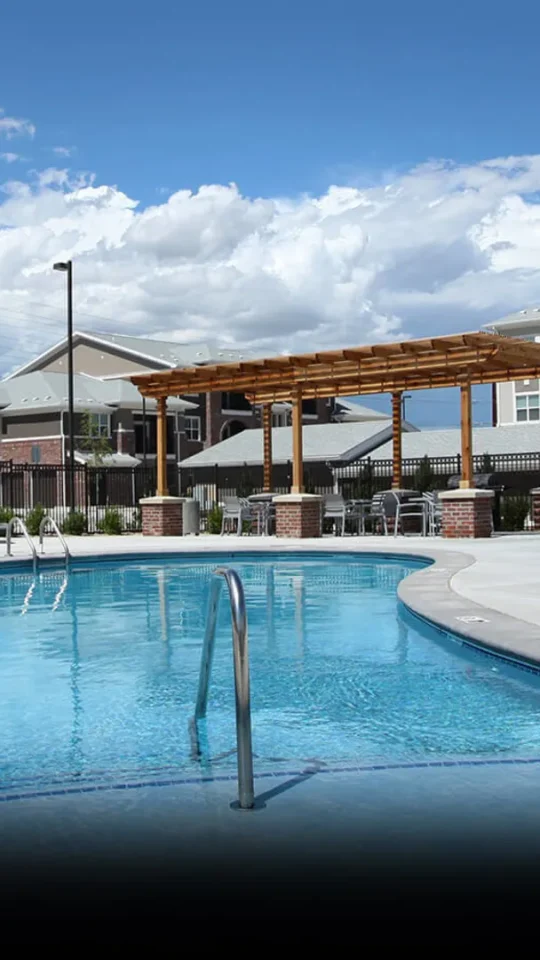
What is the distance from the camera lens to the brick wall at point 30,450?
51688mm

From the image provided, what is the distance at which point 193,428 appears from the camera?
59500 mm

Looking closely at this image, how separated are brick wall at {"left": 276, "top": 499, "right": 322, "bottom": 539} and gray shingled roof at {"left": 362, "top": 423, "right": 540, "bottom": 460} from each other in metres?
13.4

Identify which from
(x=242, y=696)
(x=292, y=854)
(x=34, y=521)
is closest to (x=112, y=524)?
(x=34, y=521)

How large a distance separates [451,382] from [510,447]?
1247cm

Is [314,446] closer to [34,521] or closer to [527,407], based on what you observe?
[527,407]

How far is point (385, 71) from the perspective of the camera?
17.4 m

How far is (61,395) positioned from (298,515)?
3260 centimetres

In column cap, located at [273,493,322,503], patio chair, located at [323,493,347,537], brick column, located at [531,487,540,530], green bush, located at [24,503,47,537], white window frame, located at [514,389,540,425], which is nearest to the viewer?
column cap, located at [273,493,322,503]

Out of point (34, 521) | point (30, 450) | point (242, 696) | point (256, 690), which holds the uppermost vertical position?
point (30, 450)

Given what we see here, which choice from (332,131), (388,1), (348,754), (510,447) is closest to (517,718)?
(348,754)

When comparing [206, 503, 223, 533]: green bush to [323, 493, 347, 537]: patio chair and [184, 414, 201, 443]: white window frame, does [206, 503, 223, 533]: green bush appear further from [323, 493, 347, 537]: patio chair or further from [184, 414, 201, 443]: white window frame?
[184, 414, 201, 443]: white window frame

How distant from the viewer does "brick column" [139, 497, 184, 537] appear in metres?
25.2

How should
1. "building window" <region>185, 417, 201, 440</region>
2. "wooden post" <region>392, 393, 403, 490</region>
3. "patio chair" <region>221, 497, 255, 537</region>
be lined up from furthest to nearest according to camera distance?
1. "building window" <region>185, 417, 201, 440</region>
2. "wooden post" <region>392, 393, 403, 490</region>
3. "patio chair" <region>221, 497, 255, 537</region>

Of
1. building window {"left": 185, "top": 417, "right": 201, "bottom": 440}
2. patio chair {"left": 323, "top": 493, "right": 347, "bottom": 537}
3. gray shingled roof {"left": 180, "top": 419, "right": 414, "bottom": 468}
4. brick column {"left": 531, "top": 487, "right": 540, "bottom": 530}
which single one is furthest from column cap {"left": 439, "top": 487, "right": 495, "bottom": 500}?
building window {"left": 185, "top": 417, "right": 201, "bottom": 440}
